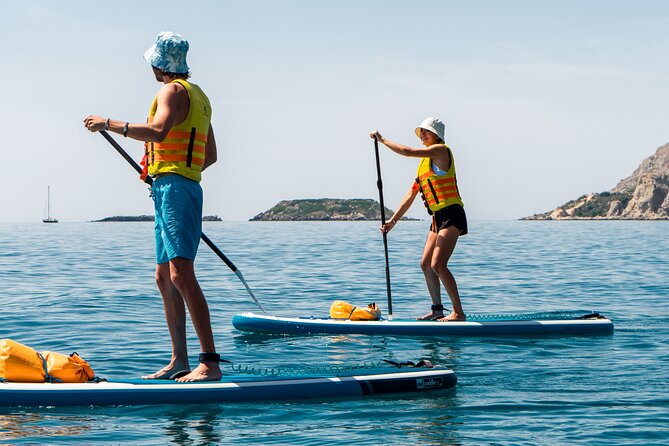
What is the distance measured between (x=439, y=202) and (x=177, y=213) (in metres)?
5.30

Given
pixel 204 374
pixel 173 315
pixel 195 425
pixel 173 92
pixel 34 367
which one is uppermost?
pixel 173 92

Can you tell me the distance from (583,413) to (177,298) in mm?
3270

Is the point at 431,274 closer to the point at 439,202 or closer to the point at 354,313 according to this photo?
the point at 439,202

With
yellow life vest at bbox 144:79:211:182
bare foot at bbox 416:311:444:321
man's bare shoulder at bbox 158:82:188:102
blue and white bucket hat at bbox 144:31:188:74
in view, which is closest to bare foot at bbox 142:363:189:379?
yellow life vest at bbox 144:79:211:182

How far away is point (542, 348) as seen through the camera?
10727mm

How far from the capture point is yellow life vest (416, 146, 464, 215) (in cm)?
1166

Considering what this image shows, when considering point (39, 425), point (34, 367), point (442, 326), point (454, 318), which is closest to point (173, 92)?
point (34, 367)

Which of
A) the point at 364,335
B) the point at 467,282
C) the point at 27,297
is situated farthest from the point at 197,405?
the point at 467,282

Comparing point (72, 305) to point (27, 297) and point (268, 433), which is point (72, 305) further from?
point (268, 433)

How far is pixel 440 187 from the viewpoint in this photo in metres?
11.7

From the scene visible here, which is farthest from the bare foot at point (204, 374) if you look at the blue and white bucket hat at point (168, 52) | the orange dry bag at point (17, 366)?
the blue and white bucket hat at point (168, 52)

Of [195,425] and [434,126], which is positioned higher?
[434,126]

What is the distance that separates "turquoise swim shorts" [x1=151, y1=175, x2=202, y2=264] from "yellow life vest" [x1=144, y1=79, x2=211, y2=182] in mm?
72

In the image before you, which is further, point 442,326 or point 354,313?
point 354,313
